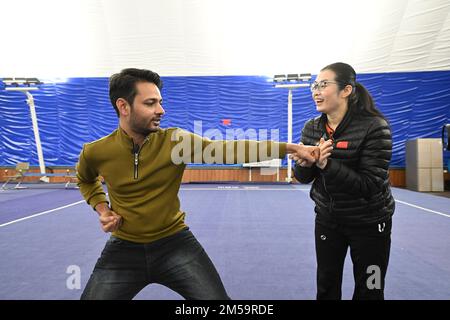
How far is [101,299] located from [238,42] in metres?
13.9

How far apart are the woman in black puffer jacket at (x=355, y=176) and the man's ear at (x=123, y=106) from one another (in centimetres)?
115

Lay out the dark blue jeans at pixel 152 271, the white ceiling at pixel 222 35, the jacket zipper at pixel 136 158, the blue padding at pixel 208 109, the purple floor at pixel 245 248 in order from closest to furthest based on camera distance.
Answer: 1. the dark blue jeans at pixel 152 271
2. the jacket zipper at pixel 136 158
3. the purple floor at pixel 245 248
4. the white ceiling at pixel 222 35
5. the blue padding at pixel 208 109

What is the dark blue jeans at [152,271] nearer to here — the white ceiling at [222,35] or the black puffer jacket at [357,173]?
the black puffer jacket at [357,173]

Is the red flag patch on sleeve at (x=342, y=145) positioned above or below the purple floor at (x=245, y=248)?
above

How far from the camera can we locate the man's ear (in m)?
1.91

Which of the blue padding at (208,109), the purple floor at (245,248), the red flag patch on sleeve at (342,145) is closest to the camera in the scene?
the red flag patch on sleeve at (342,145)

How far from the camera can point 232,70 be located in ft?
48.6

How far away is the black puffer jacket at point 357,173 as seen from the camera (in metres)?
1.91
